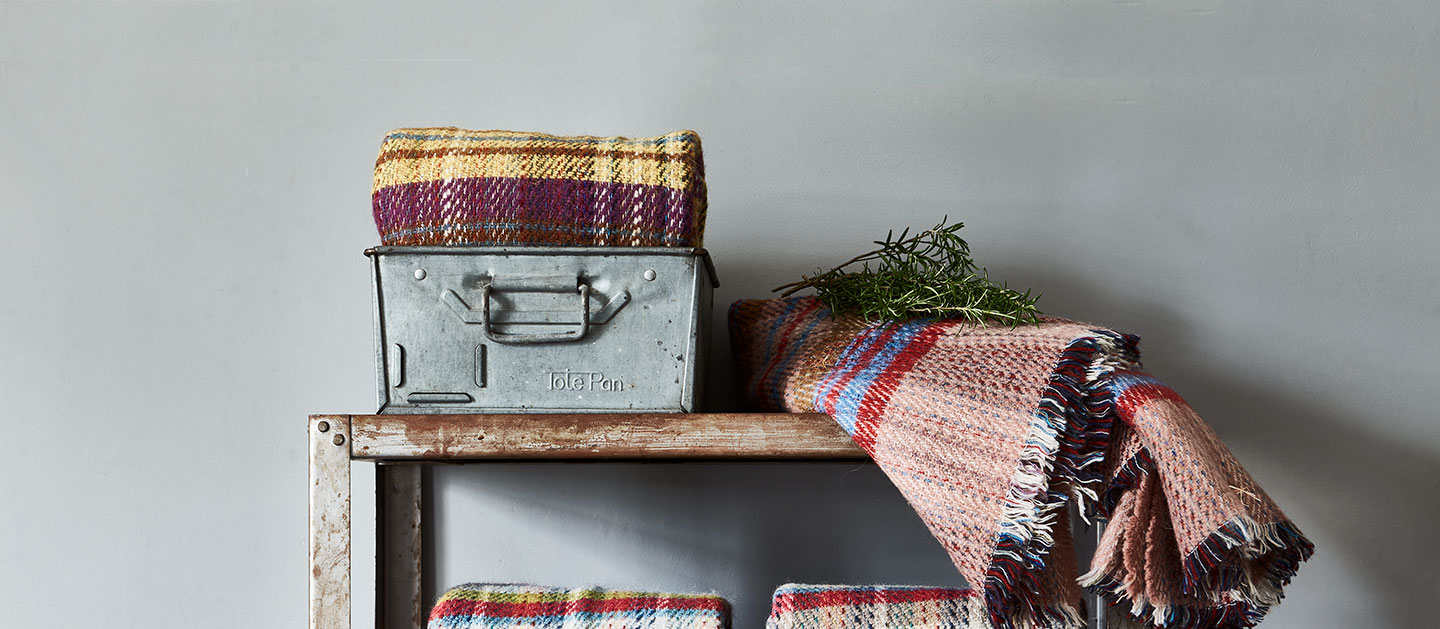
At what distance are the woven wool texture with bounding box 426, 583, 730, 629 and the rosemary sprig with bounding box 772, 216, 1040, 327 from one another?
0.82 ft

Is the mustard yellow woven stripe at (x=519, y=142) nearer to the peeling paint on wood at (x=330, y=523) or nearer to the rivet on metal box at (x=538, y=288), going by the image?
the rivet on metal box at (x=538, y=288)

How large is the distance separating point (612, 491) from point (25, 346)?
55 centimetres

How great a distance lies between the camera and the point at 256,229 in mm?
906

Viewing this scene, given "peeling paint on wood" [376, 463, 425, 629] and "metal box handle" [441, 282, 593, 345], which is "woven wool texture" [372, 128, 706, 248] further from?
"peeling paint on wood" [376, 463, 425, 629]

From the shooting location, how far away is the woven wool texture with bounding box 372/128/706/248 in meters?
0.66

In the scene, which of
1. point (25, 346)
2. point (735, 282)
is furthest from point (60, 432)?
point (735, 282)

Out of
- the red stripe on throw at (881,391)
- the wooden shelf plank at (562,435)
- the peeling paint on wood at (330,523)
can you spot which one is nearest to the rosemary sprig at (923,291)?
the red stripe on throw at (881,391)

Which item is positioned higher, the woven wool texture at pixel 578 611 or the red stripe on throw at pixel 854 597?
the red stripe on throw at pixel 854 597

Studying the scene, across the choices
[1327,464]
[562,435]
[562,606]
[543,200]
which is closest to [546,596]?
[562,606]

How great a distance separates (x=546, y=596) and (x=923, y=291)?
1.18ft

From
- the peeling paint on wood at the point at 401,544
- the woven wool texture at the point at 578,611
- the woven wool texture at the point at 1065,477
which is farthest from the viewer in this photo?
the peeling paint on wood at the point at 401,544

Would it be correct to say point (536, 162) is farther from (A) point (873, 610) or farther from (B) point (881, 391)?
(A) point (873, 610)

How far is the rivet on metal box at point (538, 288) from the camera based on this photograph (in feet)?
2.17

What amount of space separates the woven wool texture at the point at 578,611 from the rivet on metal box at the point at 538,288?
0.15 metres
